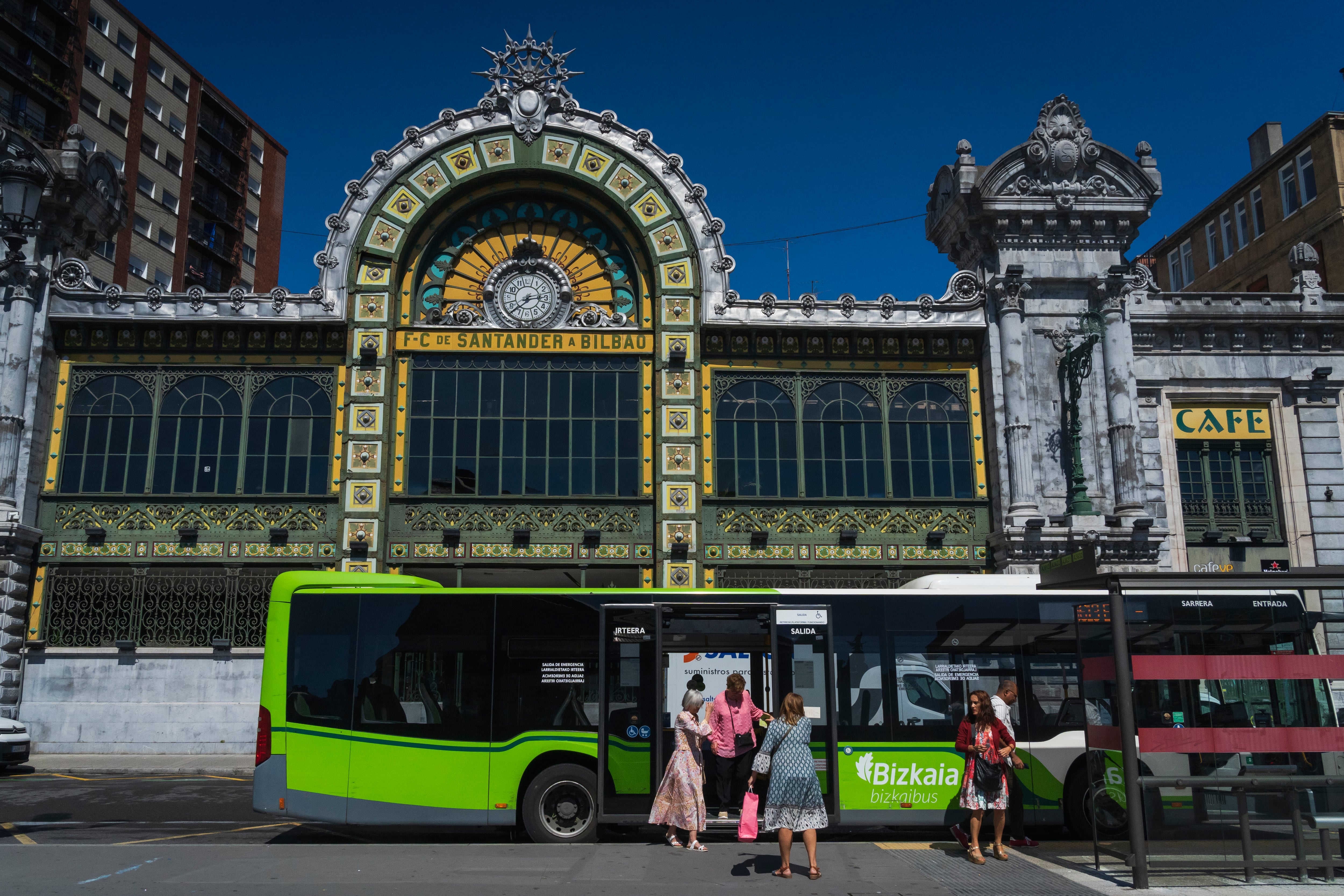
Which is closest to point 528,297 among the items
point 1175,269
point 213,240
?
point 1175,269

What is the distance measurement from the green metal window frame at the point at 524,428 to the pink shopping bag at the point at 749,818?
1241 centimetres

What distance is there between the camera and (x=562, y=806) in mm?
12281

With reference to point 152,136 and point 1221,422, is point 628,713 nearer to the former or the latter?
point 1221,422

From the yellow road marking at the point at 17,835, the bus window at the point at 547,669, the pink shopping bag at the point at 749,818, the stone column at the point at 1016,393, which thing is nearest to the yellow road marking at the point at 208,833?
the yellow road marking at the point at 17,835

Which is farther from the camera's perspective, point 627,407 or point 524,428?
point 627,407

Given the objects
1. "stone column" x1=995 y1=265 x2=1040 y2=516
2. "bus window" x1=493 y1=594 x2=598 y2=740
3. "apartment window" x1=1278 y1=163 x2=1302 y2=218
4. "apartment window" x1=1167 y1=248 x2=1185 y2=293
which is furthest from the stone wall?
"apartment window" x1=1167 y1=248 x2=1185 y2=293

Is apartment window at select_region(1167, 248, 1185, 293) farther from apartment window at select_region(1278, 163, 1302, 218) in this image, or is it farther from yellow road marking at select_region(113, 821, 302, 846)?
yellow road marking at select_region(113, 821, 302, 846)

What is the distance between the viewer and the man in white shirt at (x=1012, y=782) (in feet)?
39.8

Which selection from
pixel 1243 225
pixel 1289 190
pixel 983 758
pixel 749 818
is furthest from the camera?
pixel 1243 225

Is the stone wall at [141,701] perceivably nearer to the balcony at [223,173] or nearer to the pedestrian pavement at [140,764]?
the pedestrian pavement at [140,764]

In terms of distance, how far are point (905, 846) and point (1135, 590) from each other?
3889mm

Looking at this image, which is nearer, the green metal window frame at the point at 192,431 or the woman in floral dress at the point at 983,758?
the woman in floral dress at the point at 983,758

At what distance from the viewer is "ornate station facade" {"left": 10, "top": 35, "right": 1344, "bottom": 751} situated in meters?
22.4

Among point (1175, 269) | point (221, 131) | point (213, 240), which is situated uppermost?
point (221, 131)
